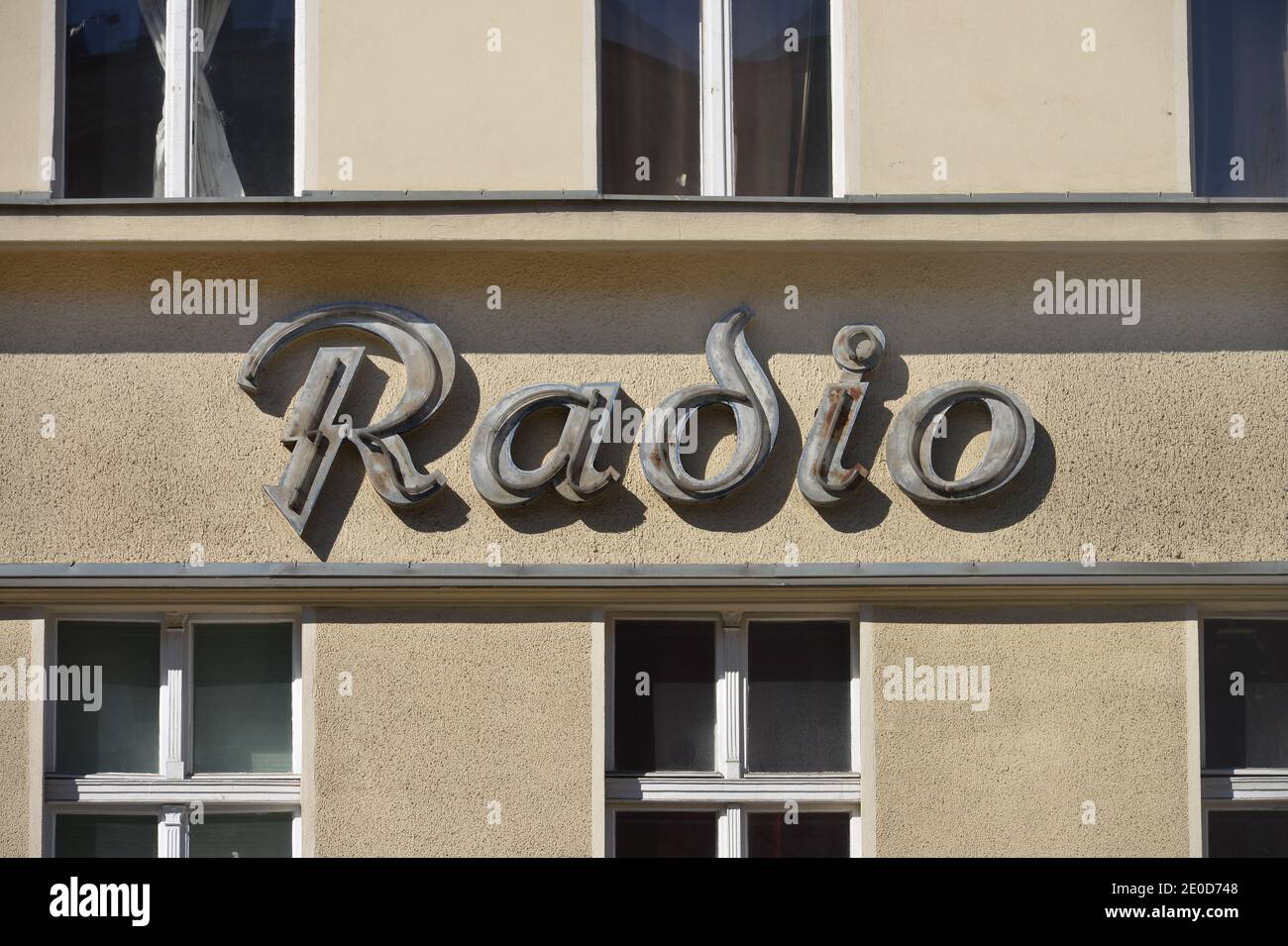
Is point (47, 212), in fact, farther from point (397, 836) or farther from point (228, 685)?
point (397, 836)

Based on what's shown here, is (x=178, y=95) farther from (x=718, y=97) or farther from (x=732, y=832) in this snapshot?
(x=732, y=832)

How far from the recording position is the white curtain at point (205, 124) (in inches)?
209

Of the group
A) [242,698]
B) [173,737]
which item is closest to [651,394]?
[242,698]

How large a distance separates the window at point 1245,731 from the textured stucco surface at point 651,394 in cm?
39

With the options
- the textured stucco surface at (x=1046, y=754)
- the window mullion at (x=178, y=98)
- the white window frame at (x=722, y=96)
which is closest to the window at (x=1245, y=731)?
the textured stucco surface at (x=1046, y=754)

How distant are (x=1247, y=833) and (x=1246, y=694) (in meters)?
0.55

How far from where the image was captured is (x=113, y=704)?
5082mm

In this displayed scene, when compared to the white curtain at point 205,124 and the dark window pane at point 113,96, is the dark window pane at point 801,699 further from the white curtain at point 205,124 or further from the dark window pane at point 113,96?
the dark window pane at point 113,96

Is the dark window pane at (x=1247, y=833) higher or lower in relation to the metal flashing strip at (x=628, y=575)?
lower

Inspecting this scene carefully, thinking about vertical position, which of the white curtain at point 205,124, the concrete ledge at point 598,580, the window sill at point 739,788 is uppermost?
the white curtain at point 205,124

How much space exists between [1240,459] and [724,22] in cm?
281

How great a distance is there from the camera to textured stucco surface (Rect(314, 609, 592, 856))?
194 inches

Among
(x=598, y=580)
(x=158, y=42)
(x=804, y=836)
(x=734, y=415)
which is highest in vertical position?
(x=158, y=42)

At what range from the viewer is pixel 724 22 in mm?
5363
